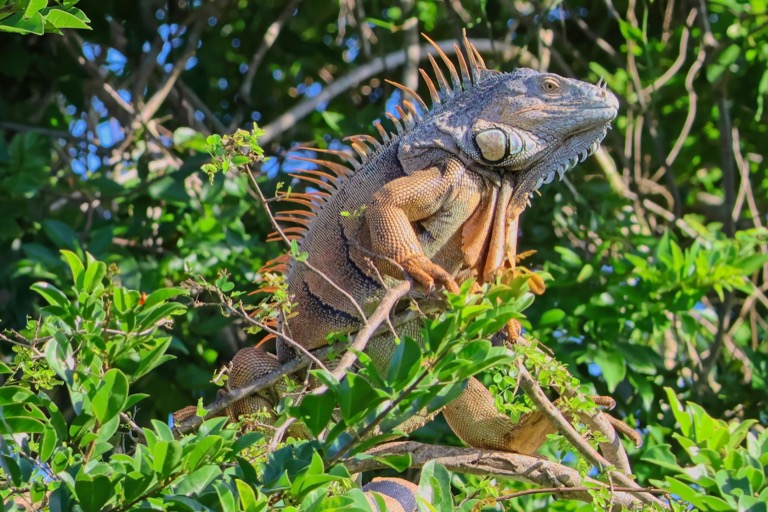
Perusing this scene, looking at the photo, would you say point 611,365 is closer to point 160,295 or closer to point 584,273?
point 584,273

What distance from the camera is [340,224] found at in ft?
11.7

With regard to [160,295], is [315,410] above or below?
below

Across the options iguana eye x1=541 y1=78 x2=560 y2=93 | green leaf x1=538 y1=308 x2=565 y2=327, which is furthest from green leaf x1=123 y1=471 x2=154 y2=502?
green leaf x1=538 y1=308 x2=565 y2=327

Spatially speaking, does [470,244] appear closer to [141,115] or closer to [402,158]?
[402,158]

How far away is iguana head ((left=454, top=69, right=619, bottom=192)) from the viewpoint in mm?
3498

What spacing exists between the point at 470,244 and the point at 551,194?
191 cm

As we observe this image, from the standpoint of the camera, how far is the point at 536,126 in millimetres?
3549

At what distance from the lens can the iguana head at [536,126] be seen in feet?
11.5

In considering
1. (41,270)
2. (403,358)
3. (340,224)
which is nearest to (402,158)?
(340,224)

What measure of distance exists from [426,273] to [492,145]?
562mm

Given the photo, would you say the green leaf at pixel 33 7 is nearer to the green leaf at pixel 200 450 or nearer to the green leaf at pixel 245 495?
the green leaf at pixel 200 450

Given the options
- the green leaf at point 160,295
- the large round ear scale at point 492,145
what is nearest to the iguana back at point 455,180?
the large round ear scale at point 492,145

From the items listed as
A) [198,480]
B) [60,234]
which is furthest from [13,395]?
[60,234]

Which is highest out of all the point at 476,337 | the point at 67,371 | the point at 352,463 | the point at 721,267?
the point at 67,371
